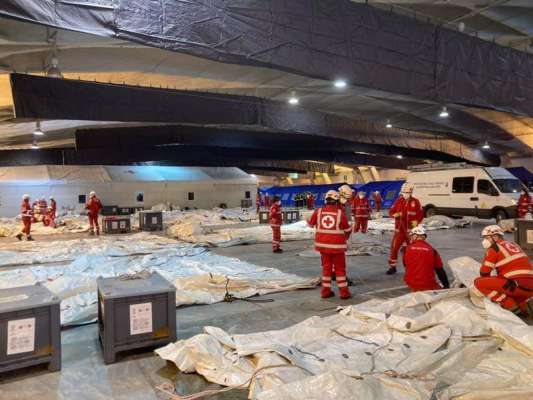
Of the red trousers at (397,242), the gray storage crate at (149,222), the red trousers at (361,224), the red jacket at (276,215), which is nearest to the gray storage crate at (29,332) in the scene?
the red trousers at (397,242)

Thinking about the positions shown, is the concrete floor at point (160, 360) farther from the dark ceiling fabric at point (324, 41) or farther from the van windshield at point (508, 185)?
the van windshield at point (508, 185)

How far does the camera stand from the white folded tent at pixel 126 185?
26.8m

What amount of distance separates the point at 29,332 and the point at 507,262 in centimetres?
516

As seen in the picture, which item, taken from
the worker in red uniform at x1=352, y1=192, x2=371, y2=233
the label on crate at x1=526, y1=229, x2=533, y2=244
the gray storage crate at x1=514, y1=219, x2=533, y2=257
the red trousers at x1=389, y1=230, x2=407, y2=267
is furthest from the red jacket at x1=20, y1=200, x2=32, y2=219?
the label on crate at x1=526, y1=229, x2=533, y2=244

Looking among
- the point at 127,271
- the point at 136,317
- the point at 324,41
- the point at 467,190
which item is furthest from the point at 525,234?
the point at 136,317

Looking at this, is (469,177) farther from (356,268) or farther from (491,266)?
(491,266)

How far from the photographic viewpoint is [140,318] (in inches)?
163

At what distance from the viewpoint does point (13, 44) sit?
8.67 meters

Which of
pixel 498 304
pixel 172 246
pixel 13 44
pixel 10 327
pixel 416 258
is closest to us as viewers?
pixel 10 327

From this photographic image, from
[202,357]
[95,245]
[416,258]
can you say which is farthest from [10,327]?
[95,245]

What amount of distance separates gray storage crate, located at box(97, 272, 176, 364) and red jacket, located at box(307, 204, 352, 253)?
2725 millimetres

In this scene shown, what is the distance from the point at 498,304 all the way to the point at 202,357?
3.44 metres

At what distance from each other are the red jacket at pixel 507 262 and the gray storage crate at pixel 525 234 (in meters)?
6.51

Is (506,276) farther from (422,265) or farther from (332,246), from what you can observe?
(332,246)
